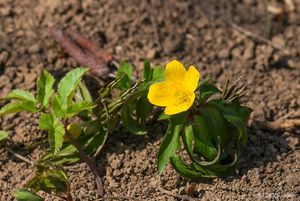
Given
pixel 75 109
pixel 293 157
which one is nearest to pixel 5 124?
pixel 75 109

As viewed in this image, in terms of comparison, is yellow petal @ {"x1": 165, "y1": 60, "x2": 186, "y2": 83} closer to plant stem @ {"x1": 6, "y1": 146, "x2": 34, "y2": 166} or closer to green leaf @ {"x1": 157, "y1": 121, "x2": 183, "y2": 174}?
green leaf @ {"x1": 157, "y1": 121, "x2": 183, "y2": 174}

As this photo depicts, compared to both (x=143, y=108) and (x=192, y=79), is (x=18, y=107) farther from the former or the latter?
(x=192, y=79)

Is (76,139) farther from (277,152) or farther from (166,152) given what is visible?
(277,152)

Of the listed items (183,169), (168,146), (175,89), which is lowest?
(183,169)

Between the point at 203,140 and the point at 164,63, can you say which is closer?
the point at 203,140

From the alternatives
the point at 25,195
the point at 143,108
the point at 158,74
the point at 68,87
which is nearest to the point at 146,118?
the point at 143,108

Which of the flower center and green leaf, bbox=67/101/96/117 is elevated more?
green leaf, bbox=67/101/96/117

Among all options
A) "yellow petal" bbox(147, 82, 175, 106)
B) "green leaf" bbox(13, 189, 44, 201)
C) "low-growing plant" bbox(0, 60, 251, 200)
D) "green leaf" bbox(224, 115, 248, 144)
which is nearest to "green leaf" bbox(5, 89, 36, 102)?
"low-growing plant" bbox(0, 60, 251, 200)
